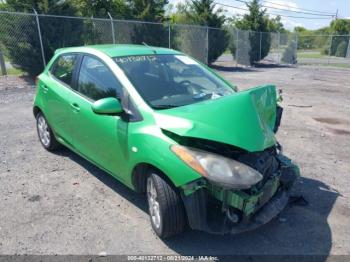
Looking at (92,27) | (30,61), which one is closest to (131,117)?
(30,61)

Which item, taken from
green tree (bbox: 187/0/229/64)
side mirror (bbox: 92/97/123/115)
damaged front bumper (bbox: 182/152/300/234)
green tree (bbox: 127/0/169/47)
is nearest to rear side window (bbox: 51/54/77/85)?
side mirror (bbox: 92/97/123/115)

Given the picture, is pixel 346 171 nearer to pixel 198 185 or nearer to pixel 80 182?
pixel 198 185

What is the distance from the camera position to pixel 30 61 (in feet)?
40.1

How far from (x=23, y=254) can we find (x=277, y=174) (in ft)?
7.97

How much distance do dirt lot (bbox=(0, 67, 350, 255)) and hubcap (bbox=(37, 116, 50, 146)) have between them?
187 mm

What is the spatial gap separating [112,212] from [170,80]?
5.27ft

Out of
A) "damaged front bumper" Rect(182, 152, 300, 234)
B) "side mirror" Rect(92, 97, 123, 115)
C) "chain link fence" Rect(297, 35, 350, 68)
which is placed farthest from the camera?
"chain link fence" Rect(297, 35, 350, 68)

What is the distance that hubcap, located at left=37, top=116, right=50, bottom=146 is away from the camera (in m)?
5.21

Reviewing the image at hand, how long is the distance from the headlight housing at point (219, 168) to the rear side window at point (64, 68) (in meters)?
2.28

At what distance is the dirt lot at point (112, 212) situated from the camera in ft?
10.2

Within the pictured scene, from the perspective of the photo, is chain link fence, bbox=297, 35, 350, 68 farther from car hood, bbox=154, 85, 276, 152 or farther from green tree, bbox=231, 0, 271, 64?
car hood, bbox=154, 85, 276, 152

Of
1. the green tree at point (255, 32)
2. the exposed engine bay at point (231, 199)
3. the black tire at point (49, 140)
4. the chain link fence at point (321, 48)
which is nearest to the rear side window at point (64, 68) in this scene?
the black tire at point (49, 140)

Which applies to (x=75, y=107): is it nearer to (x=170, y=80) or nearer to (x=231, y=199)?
(x=170, y=80)

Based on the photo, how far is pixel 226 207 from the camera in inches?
110
